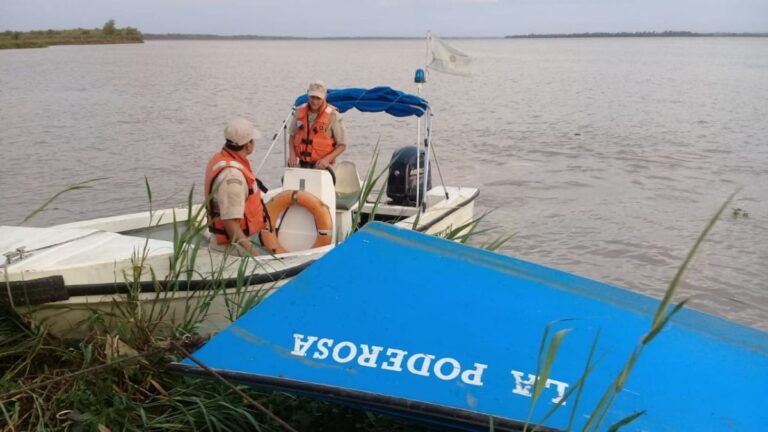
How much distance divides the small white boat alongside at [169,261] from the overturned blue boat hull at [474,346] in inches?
36.4

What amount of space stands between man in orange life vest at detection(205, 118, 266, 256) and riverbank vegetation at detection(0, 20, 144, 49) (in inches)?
2788

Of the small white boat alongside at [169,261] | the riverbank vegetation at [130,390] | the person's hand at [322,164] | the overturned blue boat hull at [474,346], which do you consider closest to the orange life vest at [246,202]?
the small white boat alongside at [169,261]

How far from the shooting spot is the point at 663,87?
31.2m

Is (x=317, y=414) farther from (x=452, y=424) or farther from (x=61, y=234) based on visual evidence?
(x=61, y=234)

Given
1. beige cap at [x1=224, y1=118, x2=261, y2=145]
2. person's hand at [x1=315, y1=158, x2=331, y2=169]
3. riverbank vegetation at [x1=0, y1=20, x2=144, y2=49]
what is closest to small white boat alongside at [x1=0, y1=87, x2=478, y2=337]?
person's hand at [x1=315, y1=158, x2=331, y2=169]

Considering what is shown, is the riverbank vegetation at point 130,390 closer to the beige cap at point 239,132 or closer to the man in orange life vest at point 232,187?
the man in orange life vest at point 232,187

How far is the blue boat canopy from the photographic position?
7.22m

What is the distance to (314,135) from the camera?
6.96 metres

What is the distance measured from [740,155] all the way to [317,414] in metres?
14.1

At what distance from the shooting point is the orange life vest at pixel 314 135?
274 inches

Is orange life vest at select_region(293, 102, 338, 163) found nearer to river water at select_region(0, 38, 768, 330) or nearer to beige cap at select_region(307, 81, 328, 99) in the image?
beige cap at select_region(307, 81, 328, 99)

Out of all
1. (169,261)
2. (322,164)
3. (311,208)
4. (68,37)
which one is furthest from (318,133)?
(68,37)

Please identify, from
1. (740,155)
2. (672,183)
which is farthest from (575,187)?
(740,155)

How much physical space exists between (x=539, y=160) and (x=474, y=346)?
12.4 metres
